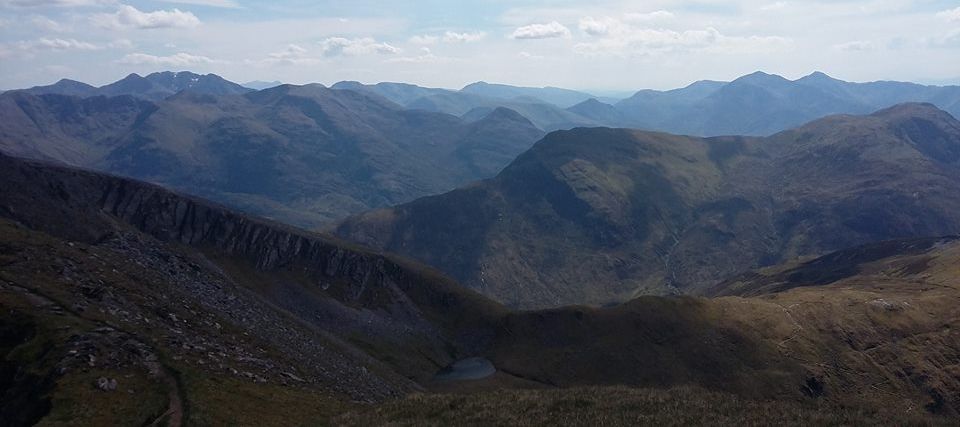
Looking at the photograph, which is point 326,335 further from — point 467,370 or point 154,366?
point 154,366

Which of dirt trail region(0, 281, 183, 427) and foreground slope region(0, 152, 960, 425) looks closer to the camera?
dirt trail region(0, 281, 183, 427)

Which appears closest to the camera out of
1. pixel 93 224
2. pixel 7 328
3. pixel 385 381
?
pixel 7 328

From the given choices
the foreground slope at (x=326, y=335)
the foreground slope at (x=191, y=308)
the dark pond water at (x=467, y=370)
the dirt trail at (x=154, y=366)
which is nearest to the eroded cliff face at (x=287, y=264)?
the foreground slope at (x=191, y=308)

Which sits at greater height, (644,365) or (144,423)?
(144,423)

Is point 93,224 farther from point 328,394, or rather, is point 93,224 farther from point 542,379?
point 542,379

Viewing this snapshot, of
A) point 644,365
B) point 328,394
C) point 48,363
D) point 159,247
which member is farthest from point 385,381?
point 644,365

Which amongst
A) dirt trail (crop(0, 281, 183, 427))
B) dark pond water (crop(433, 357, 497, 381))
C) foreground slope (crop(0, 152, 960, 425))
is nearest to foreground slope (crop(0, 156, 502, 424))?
dirt trail (crop(0, 281, 183, 427))

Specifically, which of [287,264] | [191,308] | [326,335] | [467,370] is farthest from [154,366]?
[287,264]

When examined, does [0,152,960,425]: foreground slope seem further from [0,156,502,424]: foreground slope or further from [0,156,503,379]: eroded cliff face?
[0,156,503,379]: eroded cliff face
